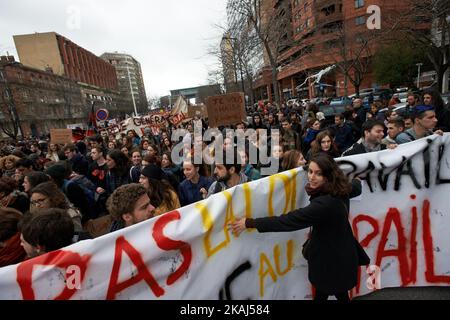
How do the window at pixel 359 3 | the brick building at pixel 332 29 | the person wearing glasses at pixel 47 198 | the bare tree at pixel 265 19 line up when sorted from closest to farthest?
the person wearing glasses at pixel 47 198
the bare tree at pixel 265 19
the brick building at pixel 332 29
the window at pixel 359 3

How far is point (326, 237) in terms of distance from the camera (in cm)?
196

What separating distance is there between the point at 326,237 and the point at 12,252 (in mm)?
2049

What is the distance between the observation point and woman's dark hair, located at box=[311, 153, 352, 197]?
1906 millimetres

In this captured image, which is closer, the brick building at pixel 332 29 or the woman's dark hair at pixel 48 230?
the woman's dark hair at pixel 48 230

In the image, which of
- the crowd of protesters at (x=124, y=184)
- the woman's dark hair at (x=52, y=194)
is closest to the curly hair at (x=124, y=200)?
the crowd of protesters at (x=124, y=184)

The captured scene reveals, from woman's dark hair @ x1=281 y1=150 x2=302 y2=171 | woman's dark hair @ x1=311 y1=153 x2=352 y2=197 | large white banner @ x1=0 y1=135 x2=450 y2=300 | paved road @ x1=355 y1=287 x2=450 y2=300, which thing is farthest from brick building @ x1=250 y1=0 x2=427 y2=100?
woman's dark hair @ x1=311 y1=153 x2=352 y2=197

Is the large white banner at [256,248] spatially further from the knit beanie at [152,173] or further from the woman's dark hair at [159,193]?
the knit beanie at [152,173]

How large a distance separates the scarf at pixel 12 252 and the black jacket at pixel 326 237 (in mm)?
1512

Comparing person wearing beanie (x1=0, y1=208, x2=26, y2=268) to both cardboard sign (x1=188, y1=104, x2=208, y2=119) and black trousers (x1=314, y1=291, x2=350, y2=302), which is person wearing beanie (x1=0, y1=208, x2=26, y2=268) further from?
cardboard sign (x1=188, y1=104, x2=208, y2=119)

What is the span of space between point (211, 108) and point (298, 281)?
5099mm

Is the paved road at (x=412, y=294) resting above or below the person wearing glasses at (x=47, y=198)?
below

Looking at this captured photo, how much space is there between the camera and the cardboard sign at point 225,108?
6898mm

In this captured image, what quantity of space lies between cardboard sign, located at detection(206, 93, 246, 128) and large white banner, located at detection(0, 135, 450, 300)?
466cm

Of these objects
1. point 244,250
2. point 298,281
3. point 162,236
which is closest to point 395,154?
point 298,281
